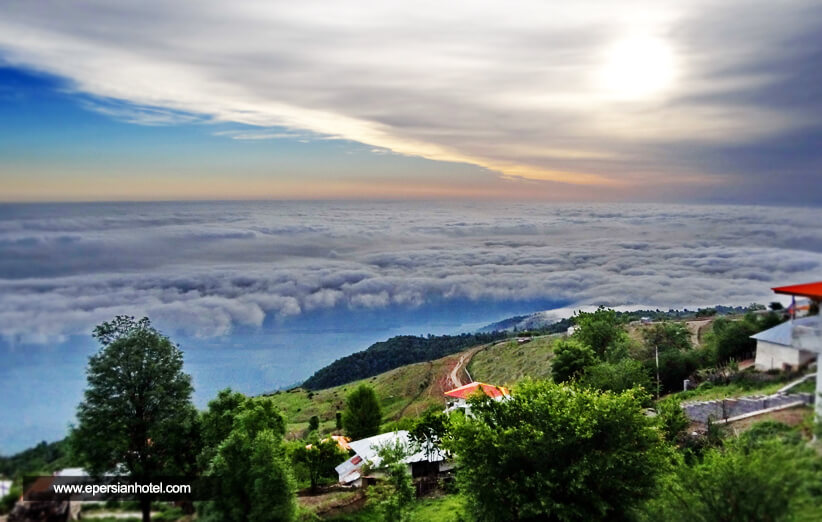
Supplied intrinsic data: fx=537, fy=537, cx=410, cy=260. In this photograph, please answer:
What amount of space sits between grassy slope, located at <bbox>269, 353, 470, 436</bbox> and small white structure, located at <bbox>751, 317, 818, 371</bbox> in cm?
4014

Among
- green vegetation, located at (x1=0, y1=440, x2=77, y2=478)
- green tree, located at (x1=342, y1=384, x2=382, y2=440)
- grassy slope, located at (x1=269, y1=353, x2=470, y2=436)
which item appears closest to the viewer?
green vegetation, located at (x1=0, y1=440, x2=77, y2=478)

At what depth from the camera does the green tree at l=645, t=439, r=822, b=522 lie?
1496 cm

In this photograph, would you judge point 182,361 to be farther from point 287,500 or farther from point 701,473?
point 701,473

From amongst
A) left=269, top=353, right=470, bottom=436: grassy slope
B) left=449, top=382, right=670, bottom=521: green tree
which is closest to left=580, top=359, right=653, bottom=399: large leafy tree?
left=449, top=382, right=670, bottom=521: green tree

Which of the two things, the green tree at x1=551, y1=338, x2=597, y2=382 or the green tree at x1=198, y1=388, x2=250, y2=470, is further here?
the green tree at x1=551, y1=338, x2=597, y2=382

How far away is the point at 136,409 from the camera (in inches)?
835

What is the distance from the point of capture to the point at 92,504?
18344mm

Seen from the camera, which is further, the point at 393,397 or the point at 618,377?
the point at 393,397

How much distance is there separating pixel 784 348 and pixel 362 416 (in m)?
33.3

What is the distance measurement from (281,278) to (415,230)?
→ 189ft

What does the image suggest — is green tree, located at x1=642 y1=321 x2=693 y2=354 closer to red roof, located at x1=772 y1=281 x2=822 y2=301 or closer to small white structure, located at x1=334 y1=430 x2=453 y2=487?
small white structure, located at x1=334 y1=430 x2=453 y2=487

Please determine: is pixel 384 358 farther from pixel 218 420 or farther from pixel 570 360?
pixel 218 420

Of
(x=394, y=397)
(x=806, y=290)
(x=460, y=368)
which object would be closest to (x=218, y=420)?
(x=806, y=290)

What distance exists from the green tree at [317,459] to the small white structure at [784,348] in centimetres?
2369
